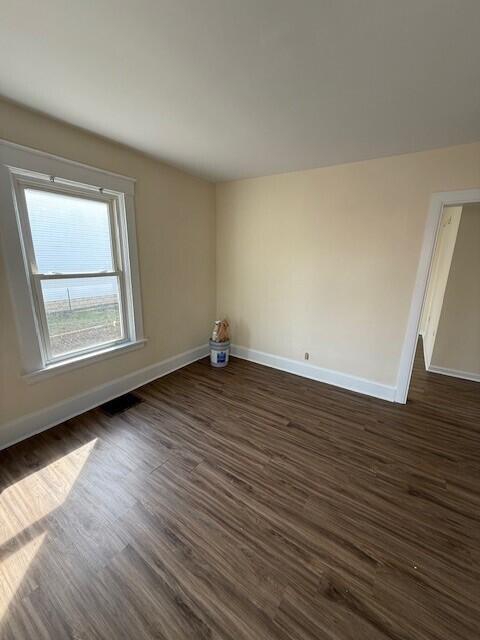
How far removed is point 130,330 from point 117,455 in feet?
4.38

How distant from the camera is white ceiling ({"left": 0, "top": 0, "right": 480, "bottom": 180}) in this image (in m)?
1.05

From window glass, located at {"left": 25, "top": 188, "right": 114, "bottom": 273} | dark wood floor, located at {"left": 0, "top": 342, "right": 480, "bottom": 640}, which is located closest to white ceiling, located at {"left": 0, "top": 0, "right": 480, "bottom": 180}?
window glass, located at {"left": 25, "top": 188, "right": 114, "bottom": 273}

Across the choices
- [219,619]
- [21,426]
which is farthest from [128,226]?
[219,619]

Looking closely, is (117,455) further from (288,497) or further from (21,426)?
(288,497)

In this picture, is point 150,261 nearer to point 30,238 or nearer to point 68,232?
point 68,232

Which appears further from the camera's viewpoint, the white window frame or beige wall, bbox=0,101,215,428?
beige wall, bbox=0,101,215,428

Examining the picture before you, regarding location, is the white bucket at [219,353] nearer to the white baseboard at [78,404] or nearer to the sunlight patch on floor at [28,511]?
the white baseboard at [78,404]

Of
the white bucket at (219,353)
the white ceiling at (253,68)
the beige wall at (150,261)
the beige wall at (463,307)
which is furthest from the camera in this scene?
the white bucket at (219,353)

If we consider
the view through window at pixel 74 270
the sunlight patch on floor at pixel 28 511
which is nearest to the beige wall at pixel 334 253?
the view through window at pixel 74 270

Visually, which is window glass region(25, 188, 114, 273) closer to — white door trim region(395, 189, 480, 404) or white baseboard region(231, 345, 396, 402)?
white baseboard region(231, 345, 396, 402)

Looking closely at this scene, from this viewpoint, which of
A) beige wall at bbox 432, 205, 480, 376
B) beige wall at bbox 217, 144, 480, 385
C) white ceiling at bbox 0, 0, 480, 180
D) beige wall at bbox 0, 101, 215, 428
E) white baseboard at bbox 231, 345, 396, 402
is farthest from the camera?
beige wall at bbox 432, 205, 480, 376

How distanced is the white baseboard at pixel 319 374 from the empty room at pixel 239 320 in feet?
0.10

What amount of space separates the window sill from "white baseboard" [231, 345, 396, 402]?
5.06 feet

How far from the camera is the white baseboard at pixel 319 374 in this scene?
2.86 metres
